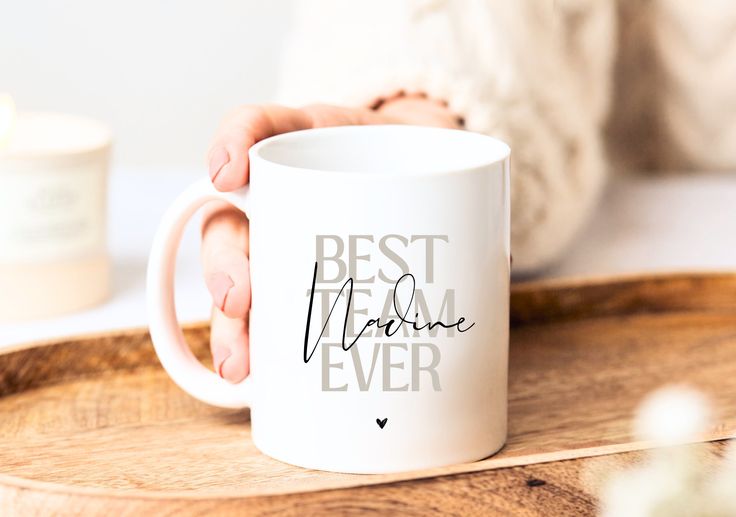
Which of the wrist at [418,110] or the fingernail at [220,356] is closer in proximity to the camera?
the fingernail at [220,356]

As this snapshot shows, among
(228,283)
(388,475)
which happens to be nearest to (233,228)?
(228,283)

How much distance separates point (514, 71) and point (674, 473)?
1.42 feet

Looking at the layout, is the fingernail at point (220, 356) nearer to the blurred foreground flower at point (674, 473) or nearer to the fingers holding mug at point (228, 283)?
the fingers holding mug at point (228, 283)

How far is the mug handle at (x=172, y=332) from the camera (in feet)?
1.35

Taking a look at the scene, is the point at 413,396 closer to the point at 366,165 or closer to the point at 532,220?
the point at 366,165

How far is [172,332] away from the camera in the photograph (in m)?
0.42

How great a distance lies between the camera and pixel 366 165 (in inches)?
16.5

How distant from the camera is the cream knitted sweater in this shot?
25.0 inches

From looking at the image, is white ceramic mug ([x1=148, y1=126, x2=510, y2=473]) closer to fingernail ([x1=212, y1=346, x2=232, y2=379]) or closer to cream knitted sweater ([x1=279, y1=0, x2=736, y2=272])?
fingernail ([x1=212, y1=346, x2=232, y2=379])

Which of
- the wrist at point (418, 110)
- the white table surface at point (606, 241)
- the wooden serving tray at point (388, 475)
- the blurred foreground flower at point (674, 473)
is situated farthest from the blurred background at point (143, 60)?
the blurred foreground flower at point (674, 473)

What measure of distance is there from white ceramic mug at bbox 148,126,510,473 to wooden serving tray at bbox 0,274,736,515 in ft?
0.06

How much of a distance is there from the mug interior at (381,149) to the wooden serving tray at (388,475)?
0.11 metres

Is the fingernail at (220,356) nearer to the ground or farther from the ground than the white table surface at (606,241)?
farther from the ground

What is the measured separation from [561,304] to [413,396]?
22cm
